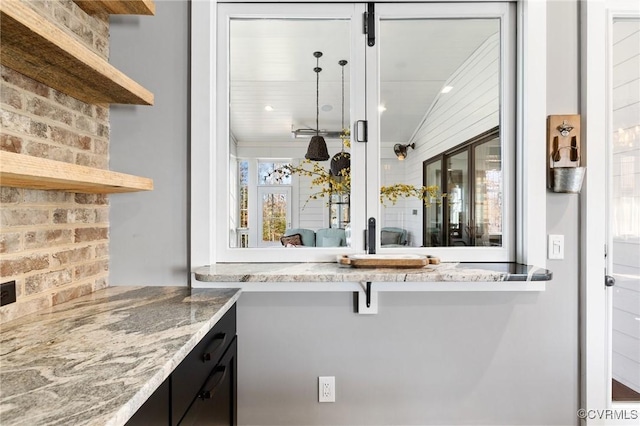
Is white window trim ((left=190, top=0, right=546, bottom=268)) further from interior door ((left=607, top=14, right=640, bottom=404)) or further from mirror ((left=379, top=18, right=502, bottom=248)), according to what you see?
interior door ((left=607, top=14, right=640, bottom=404))

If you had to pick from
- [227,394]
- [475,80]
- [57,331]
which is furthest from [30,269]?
[475,80]

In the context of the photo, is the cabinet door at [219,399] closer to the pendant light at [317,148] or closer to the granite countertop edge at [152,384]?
the granite countertop edge at [152,384]

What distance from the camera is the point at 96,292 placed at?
1479 millimetres

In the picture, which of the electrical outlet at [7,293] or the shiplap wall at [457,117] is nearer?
the electrical outlet at [7,293]

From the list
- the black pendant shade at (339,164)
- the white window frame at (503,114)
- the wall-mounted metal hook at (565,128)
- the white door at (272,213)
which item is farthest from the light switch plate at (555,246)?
the white door at (272,213)

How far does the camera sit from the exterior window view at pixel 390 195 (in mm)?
1609

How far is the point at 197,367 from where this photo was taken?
3.56 ft

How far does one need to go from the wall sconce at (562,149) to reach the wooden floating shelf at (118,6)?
1869 millimetres

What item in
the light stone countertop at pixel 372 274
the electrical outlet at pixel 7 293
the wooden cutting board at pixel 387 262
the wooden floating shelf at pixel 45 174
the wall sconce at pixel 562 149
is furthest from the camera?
the wall sconce at pixel 562 149

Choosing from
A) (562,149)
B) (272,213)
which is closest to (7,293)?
(272,213)

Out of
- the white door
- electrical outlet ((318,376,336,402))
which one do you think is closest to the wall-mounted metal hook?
the white door

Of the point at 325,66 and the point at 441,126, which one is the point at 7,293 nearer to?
the point at 325,66

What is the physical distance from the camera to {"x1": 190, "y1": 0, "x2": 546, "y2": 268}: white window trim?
160cm

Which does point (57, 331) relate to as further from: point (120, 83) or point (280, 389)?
point (280, 389)
